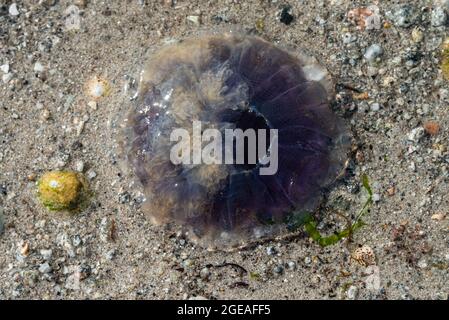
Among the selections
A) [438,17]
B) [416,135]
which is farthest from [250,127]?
[438,17]

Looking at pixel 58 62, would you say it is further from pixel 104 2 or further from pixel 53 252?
pixel 53 252

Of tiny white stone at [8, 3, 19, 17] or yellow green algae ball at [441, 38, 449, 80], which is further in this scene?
tiny white stone at [8, 3, 19, 17]

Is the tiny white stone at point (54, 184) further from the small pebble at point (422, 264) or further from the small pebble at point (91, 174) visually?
the small pebble at point (422, 264)

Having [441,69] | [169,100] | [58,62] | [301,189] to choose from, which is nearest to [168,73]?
[169,100]

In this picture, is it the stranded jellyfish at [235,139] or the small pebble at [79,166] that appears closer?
the stranded jellyfish at [235,139]

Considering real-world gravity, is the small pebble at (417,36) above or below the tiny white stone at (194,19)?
above

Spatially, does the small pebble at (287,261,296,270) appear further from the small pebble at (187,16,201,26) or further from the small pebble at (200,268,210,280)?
the small pebble at (187,16,201,26)

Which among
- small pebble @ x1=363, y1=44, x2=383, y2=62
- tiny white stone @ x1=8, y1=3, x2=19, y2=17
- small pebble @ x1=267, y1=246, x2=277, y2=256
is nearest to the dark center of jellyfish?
small pebble @ x1=267, y1=246, x2=277, y2=256

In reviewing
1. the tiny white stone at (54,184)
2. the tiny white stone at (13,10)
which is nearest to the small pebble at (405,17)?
the tiny white stone at (54,184)
